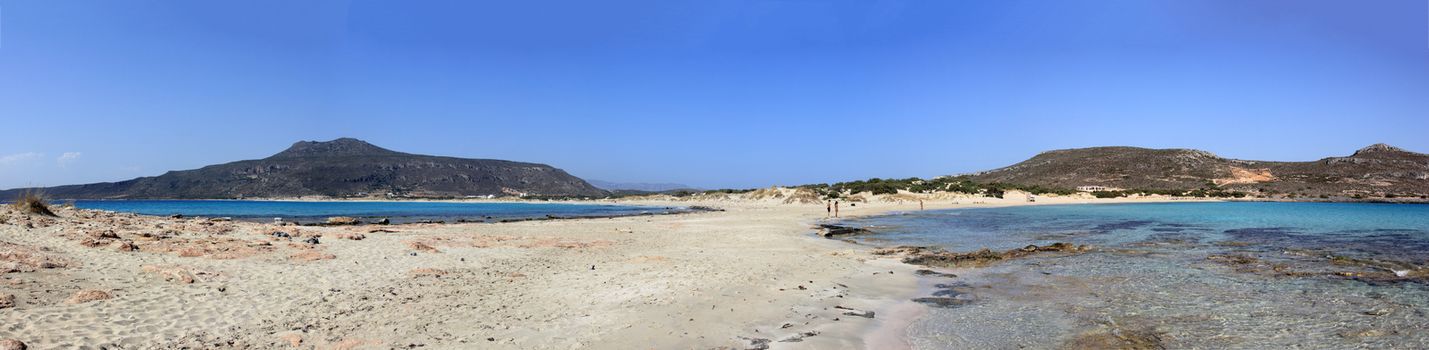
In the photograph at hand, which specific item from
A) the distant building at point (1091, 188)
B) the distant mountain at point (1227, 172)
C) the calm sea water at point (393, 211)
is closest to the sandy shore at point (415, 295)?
the calm sea water at point (393, 211)

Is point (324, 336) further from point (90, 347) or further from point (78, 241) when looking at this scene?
point (78, 241)

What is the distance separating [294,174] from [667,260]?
14078cm

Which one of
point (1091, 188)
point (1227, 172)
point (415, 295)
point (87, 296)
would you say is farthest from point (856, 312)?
point (1227, 172)

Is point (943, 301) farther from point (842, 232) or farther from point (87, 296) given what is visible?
point (842, 232)

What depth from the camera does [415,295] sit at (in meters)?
9.14

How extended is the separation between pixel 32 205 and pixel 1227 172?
103 meters

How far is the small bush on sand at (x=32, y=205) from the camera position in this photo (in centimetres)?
1773

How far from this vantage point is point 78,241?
11969mm

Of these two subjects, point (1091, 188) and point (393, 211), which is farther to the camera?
point (1091, 188)

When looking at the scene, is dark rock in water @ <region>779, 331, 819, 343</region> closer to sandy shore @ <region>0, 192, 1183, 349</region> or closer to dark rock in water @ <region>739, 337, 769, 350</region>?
sandy shore @ <region>0, 192, 1183, 349</region>

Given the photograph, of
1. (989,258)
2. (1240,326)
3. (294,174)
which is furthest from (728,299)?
(294,174)

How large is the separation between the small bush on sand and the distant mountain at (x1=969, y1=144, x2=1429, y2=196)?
286 feet

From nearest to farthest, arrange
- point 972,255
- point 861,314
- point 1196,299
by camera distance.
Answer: point 861,314 → point 1196,299 → point 972,255

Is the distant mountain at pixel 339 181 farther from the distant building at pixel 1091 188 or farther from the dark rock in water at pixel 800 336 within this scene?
the dark rock in water at pixel 800 336
